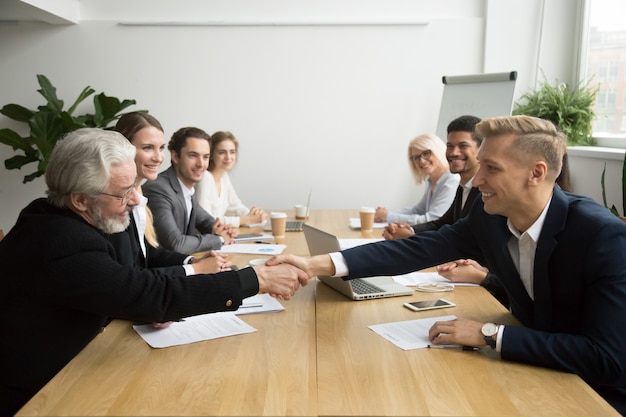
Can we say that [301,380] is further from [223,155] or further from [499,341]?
[223,155]

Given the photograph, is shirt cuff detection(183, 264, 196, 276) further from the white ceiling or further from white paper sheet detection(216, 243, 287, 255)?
the white ceiling

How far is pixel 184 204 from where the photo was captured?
11.3 ft

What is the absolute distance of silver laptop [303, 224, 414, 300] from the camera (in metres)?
2.14

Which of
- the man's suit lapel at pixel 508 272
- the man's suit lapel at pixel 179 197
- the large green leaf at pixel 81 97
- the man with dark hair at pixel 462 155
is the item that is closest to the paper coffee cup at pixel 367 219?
the man with dark hair at pixel 462 155

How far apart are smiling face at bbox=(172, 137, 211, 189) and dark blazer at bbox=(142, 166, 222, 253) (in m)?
0.06

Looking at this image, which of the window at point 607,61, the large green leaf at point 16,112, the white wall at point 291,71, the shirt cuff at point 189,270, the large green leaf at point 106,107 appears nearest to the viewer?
the shirt cuff at point 189,270

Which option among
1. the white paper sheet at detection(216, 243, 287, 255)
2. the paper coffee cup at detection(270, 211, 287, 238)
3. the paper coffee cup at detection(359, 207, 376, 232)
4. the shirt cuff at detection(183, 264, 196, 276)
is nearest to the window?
the paper coffee cup at detection(359, 207, 376, 232)

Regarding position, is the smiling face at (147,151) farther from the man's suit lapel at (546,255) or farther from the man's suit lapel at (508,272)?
the man's suit lapel at (546,255)

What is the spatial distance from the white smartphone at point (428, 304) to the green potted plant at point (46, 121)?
4063mm

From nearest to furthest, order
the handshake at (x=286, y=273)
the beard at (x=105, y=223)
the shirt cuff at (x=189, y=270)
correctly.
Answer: the beard at (x=105, y=223)
the handshake at (x=286, y=273)
the shirt cuff at (x=189, y=270)

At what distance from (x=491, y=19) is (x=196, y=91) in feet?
9.51

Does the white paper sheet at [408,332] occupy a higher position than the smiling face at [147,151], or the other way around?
the smiling face at [147,151]

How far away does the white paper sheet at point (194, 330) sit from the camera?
1.73 meters

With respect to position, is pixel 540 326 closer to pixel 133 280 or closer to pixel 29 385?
pixel 133 280
